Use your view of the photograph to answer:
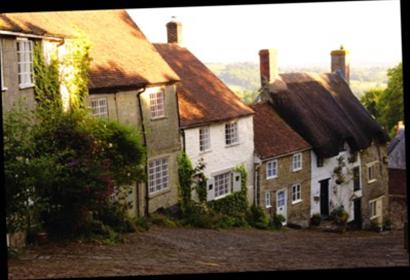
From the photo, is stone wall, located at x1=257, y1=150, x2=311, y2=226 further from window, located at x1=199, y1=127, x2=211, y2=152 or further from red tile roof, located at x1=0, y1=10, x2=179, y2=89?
red tile roof, located at x1=0, y1=10, x2=179, y2=89

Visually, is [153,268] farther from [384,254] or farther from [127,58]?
[127,58]

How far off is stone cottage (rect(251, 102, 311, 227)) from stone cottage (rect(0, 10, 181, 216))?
1.57 m

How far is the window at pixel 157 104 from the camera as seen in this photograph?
10.2m

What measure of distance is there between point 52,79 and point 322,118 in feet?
16.8

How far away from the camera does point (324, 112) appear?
40.8 feet

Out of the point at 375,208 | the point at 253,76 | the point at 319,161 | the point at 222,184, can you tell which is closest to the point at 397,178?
the point at 375,208

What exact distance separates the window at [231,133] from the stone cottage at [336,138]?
989 mm

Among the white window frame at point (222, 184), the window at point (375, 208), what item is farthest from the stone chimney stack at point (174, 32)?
the window at point (375, 208)

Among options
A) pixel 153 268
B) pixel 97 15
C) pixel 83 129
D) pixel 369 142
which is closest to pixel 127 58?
pixel 97 15

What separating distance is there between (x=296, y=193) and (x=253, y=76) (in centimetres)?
203

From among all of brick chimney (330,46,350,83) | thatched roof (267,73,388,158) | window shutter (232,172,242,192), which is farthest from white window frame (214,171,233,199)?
brick chimney (330,46,350,83)

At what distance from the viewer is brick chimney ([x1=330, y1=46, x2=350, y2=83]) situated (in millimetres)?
9945

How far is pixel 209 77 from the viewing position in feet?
34.4

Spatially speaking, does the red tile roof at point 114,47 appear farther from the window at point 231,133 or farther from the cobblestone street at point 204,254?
the cobblestone street at point 204,254
